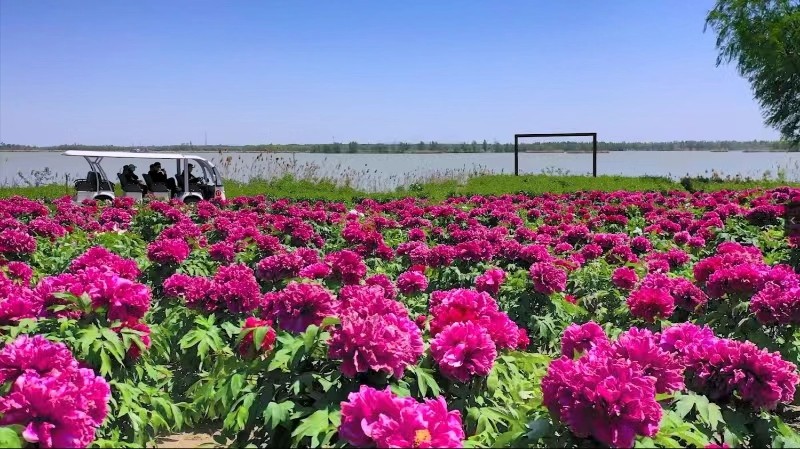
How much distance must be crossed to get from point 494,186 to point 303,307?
19.4 meters

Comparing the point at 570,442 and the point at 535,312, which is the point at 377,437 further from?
the point at 535,312

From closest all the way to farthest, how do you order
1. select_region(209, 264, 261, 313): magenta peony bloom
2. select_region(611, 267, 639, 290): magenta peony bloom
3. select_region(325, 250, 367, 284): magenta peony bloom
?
1. select_region(209, 264, 261, 313): magenta peony bloom
2. select_region(325, 250, 367, 284): magenta peony bloom
3. select_region(611, 267, 639, 290): magenta peony bloom

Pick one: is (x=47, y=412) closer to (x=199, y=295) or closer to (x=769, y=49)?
(x=199, y=295)

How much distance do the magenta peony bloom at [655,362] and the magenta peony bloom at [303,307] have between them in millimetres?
1268

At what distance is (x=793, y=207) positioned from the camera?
8.72 meters

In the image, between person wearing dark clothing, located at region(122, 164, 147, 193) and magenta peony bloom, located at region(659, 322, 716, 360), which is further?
person wearing dark clothing, located at region(122, 164, 147, 193)

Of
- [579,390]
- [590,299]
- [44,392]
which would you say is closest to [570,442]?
[579,390]

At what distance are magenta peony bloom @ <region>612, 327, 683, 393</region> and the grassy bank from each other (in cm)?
1746

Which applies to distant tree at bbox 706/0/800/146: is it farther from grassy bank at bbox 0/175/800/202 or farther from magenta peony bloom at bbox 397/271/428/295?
magenta peony bloom at bbox 397/271/428/295

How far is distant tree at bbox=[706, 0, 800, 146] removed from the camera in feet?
90.0

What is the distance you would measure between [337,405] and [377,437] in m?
0.49

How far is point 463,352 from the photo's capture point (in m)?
2.57

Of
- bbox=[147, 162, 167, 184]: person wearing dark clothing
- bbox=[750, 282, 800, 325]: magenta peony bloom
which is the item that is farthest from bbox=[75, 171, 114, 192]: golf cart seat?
bbox=[750, 282, 800, 325]: magenta peony bloom

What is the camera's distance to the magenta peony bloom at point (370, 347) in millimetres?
2398
